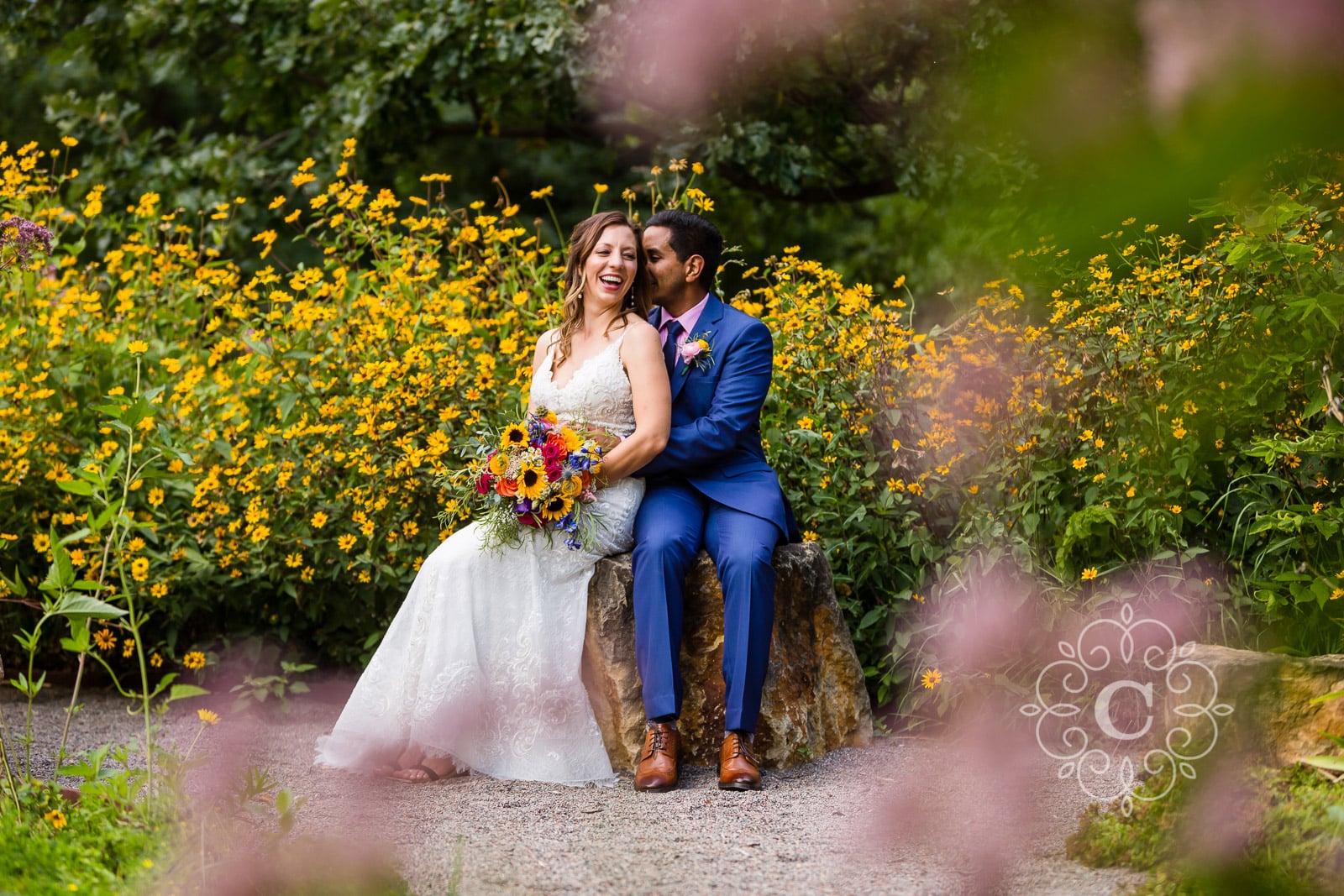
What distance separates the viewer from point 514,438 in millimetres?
3387

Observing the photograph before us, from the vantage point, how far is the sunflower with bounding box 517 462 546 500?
3.27 m

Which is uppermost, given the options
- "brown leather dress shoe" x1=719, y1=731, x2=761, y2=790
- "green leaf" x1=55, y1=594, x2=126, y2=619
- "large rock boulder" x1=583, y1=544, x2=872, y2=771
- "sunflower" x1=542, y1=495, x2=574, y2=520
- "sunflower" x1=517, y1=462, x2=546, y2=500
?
"sunflower" x1=517, y1=462, x2=546, y2=500

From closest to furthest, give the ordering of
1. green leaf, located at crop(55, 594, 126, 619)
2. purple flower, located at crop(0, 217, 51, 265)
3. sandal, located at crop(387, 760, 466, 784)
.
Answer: green leaf, located at crop(55, 594, 126, 619), purple flower, located at crop(0, 217, 51, 265), sandal, located at crop(387, 760, 466, 784)

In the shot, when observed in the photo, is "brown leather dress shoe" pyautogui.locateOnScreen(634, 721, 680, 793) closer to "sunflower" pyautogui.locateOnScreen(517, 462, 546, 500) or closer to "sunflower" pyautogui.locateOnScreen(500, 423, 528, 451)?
"sunflower" pyautogui.locateOnScreen(517, 462, 546, 500)

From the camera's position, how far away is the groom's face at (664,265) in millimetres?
3666

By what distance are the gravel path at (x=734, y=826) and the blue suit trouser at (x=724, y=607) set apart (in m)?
0.25

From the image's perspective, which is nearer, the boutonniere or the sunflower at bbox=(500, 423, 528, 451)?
the sunflower at bbox=(500, 423, 528, 451)

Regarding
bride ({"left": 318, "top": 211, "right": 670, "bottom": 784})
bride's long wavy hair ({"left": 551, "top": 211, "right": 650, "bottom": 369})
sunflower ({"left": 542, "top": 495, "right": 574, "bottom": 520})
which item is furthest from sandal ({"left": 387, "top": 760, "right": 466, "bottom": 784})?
bride's long wavy hair ({"left": 551, "top": 211, "right": 650, "bottom": 369})

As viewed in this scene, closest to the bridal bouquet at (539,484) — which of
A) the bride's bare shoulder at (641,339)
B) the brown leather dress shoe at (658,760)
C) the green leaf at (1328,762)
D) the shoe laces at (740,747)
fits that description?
the bride's bare shoulder at (641,339)

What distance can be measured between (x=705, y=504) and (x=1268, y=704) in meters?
1.65

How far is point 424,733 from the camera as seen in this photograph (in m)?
3.26

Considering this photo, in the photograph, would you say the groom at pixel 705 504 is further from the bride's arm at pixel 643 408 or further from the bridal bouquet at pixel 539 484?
the bridal bouquet at pixel 539 484

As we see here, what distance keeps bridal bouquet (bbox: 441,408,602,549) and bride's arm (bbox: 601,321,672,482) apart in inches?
2.5

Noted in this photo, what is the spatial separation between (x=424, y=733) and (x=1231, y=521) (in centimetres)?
230
